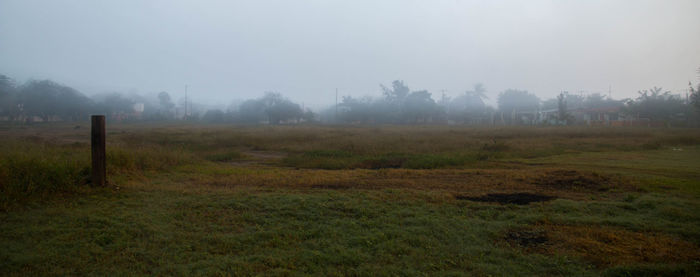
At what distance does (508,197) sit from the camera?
7.34m

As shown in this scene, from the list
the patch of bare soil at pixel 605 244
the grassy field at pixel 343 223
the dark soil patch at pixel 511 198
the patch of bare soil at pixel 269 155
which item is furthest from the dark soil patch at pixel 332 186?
the patch of bare soil at pixel 269 155

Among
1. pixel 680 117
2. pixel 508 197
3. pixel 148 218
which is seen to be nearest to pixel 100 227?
pixel 148 218

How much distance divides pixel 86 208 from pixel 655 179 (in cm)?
1128

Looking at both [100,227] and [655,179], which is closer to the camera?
[100,227]

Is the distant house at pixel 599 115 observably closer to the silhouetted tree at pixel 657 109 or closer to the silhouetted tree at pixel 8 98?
the silhouetted tree at pixel 657 109

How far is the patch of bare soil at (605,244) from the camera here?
416cm

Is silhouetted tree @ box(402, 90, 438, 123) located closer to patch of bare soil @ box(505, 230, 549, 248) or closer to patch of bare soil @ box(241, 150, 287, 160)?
patch of bare soil @ box(241, 150, 287, 160)

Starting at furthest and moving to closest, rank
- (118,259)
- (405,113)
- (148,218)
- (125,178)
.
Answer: (405,113) < (125,178) < (148,218) < (118,259)

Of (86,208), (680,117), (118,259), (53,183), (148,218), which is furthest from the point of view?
(680,117)

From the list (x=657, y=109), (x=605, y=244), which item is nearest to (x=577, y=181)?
(x=605, y=244)

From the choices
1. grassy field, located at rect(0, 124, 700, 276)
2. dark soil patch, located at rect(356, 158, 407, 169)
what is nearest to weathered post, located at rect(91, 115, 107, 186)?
grassy field, located at rect(0, 124, 700, 276)

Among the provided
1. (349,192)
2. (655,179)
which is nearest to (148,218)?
(349,192)

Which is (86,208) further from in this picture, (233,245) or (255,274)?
(255,274)

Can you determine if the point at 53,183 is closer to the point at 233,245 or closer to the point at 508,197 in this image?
the point at 233,245
